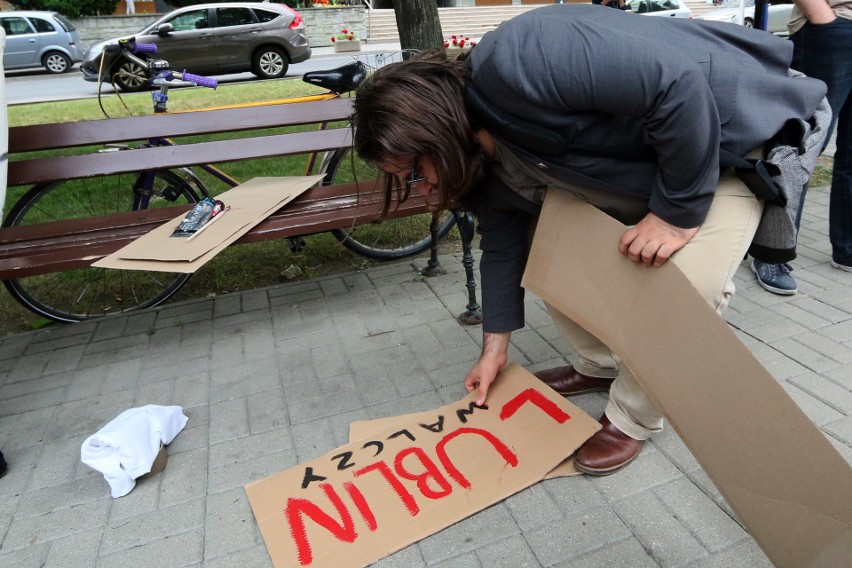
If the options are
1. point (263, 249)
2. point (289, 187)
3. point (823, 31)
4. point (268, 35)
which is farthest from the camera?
point (268, 35)

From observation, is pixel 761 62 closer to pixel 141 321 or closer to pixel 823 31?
pixel 823 31

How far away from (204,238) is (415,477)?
135 cm

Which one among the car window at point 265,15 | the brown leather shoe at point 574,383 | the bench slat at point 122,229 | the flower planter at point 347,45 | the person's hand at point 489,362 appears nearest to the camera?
the person's hand at point 489,362

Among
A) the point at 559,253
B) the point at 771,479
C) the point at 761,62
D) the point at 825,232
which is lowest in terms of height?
the point at 825,232

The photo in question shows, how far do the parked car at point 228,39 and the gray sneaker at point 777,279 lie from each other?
12.0m

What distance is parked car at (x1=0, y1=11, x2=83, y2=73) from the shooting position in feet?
52.5

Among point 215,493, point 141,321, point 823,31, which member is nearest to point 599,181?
point 215,493

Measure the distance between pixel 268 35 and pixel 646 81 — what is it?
13228mm

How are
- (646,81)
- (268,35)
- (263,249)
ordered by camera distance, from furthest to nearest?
(268,35) < (263,249) < (646,81)

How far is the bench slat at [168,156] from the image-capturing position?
9.48 feet

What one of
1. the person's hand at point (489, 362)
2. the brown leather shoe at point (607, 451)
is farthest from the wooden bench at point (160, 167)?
the brown leather shoe at point (607, 451)

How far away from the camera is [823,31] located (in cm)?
268

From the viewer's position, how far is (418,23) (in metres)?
4.28

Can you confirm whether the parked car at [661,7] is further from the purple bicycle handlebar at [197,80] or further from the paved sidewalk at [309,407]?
the purple bicycle handlebar at [197,80]
